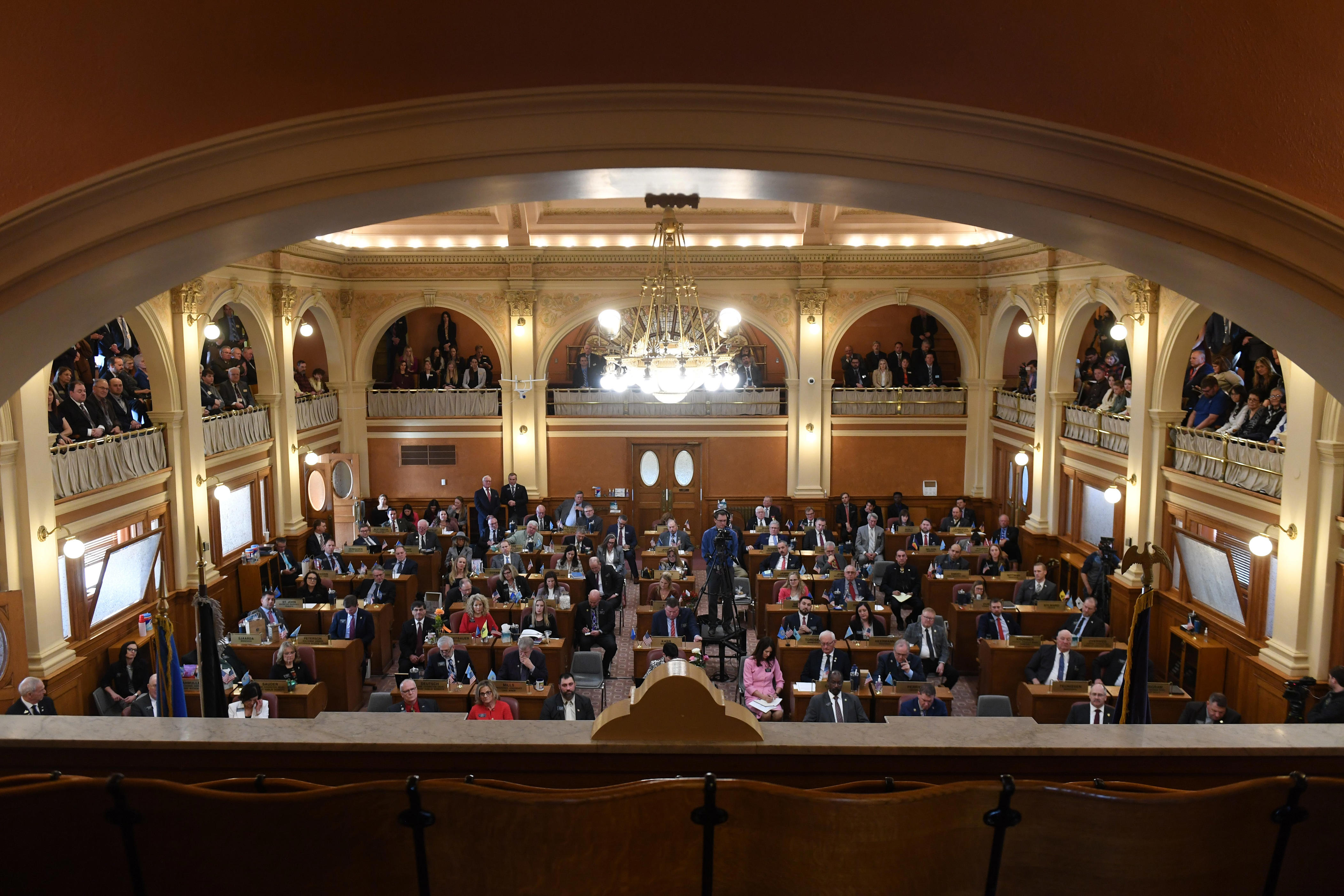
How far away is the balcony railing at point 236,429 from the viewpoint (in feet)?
46.3

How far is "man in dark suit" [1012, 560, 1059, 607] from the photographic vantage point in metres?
12.4

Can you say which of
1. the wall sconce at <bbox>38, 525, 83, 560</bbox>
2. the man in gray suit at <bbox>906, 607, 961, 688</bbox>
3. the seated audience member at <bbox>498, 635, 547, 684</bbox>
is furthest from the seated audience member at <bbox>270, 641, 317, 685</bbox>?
the man in gray suit at <bbox>906, 607, 961, 688</bbox>

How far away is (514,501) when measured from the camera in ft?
59.3

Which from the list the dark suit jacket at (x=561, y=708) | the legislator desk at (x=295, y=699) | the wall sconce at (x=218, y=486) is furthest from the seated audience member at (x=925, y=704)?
the wall sconce at (x=218, y=486)

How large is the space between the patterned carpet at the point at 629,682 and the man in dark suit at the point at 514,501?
4796 mm

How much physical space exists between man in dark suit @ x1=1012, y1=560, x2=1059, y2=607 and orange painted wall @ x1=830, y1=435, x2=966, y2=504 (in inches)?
268

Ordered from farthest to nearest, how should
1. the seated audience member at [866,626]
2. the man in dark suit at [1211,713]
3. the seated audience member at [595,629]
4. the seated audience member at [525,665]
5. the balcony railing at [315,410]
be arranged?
the balcony railing at [315,410] → the seated audience member at [595,629] → the seated audience member at [866,626] → the seated audience member at [525,665] → the man in dark suit at [1211,713]

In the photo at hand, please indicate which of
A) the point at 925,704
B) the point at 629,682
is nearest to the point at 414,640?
the point at 629,682

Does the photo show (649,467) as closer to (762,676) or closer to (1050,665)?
(762,676)

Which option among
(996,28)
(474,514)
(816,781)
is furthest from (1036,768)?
(474,514)

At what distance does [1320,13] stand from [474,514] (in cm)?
1765

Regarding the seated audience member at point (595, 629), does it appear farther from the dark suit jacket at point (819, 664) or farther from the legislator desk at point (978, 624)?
the legislator desk at point (978, 624)

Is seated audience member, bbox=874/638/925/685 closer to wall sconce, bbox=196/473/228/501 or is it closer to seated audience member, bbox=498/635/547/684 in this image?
seated audience member, bbox=498/635/547/684

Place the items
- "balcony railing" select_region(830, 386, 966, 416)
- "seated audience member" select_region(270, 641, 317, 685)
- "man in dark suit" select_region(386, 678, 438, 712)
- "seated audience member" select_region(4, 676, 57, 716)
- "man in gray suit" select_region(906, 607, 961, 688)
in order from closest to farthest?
"seated audience member" select_region(4, 676, 57, 716), "man in dark suit" select_region(386, 678, 438, 712), "seated audience member" select_region(270, 641, 317, 685), "man in gray suit" select_region(906, 607, 961, 688), "balcony railing" select_region(830, 386, 966, 416)
